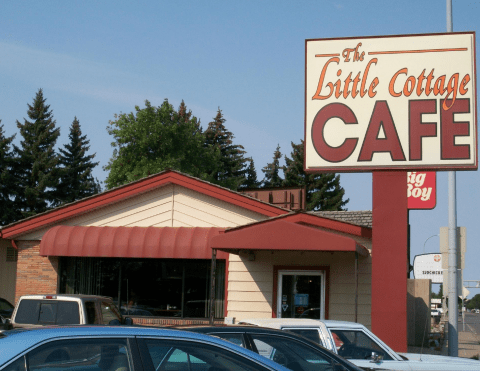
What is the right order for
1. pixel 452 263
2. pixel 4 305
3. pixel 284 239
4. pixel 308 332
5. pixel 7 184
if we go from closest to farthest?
pixel 308 332, pixel 284 239, pixel 452 263, pixel 4 305, pixel 7 184

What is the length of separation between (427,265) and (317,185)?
71.1 feet

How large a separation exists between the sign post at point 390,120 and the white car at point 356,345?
4.42 metres

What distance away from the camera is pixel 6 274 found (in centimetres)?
2114

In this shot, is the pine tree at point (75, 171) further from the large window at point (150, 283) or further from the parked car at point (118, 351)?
the parked car at point (118, 351)

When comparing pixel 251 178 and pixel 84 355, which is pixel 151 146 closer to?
pixel 251 178

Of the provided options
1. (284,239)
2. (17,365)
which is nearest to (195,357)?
(17,365)

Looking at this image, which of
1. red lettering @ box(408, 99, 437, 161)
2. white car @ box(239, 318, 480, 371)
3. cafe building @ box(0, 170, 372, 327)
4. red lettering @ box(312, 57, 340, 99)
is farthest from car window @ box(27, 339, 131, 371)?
cafe building @ box(0, 170, 372, 327)

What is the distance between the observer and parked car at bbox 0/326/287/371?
3693mm

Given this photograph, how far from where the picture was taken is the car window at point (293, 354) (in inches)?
241

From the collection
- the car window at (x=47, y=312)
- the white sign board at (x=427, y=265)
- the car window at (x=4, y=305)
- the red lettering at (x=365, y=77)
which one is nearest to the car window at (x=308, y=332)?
the car window at (x=47, y=312)

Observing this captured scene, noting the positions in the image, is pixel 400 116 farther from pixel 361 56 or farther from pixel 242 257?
pixel 242 257

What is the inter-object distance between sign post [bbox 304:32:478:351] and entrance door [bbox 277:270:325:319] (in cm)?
389

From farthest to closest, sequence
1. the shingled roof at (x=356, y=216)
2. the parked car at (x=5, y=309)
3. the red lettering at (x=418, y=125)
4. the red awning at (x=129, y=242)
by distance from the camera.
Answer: the shingled roof at (x=356, y=216) → the parked car at (x=5, y=309) → the red awning at (x=129, y=242) → the red lettering at (x=418, y=125)

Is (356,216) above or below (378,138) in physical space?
below
